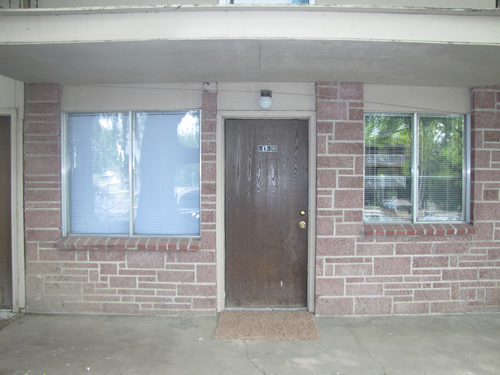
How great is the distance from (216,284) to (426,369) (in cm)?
230

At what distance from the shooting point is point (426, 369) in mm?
3105

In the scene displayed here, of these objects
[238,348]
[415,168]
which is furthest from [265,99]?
[238,348]

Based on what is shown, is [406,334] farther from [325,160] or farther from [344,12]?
[344,12]

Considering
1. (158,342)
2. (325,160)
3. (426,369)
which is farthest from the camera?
(325,160)

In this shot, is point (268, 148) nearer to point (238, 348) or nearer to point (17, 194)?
point (238, 348)

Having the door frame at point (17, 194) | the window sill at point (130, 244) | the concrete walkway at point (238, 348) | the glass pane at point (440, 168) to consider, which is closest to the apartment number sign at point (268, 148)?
the window sill at point (130, 244)

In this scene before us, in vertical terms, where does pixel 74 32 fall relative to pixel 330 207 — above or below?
above

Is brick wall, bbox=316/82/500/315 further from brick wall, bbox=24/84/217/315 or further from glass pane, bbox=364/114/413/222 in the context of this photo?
brick wall, bbox=24/84/217/315

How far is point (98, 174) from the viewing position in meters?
4.38

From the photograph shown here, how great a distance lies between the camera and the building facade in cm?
416

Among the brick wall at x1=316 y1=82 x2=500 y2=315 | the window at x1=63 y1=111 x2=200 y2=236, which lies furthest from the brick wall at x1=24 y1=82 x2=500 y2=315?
the window at x1=63 y1=111 x2=200 y2=236

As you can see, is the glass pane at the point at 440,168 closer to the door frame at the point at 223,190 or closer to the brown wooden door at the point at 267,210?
the door frame at the point at 223,190

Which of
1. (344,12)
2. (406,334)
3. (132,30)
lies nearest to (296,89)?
(344,12)

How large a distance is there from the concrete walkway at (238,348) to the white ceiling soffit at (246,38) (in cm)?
281
